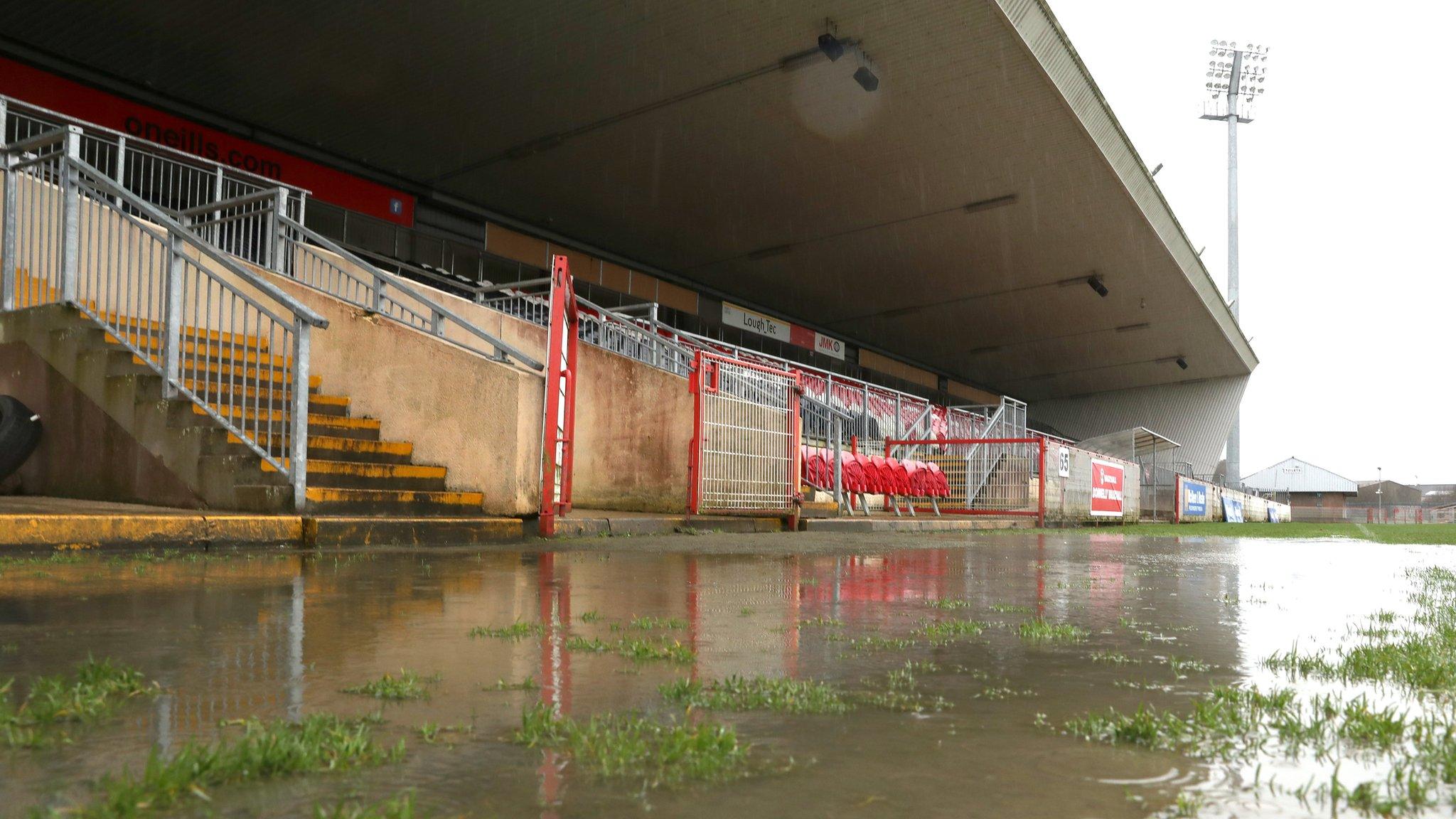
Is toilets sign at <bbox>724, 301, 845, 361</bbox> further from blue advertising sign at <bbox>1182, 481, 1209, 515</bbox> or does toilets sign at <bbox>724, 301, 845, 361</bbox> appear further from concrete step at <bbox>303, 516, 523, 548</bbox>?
concrete step at <bbox>303, 516, 523, 548</bbox>

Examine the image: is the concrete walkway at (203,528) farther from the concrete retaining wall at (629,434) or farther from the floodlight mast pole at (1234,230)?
the floodlight mast pole at (1234,230)

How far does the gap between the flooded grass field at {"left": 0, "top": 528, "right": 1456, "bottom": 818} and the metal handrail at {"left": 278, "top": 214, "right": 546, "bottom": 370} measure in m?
5.03

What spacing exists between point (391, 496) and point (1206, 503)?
34.7 meters

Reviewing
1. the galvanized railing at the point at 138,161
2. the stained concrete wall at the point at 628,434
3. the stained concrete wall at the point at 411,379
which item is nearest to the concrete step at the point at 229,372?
the stained concrete wall at the point at 411,379

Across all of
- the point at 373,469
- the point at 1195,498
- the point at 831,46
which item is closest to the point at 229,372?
the point at 373,469

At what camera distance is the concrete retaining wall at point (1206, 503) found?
3325 cm

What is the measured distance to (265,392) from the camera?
10.6m

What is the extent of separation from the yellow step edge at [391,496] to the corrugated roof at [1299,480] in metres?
108

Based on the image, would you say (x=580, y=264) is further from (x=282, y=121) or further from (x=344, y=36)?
(x=344, y=36)

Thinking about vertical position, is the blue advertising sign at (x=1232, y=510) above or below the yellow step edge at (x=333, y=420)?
below

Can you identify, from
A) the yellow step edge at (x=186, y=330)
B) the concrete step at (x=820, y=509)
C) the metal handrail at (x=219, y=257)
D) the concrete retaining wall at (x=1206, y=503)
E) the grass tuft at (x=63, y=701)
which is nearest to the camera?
the grass tuft at (x=63, y=701)

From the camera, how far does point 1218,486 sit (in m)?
41.2

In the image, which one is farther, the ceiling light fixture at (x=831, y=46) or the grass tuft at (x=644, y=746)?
the ceiling light fixture at (x=831, y=46)

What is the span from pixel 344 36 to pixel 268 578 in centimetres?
1589
